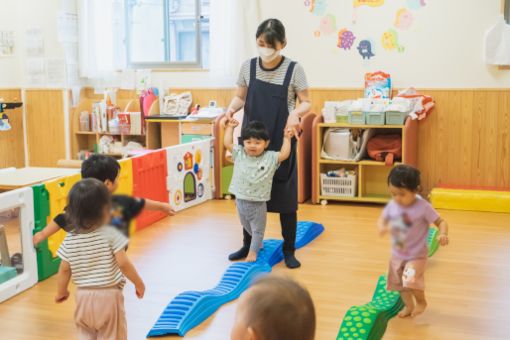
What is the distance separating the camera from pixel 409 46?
5.48m

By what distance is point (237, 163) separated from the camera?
3482 millimetres

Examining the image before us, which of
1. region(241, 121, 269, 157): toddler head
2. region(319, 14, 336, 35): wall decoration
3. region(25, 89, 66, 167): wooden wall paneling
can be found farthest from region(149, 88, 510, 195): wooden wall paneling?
region(25, 89, 66, 167): wooden wall paneling

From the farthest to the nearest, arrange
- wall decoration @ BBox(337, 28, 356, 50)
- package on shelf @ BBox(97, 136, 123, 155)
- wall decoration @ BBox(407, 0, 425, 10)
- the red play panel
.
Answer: package on shelf @ BBox(97, 136, 123, 155)
wall decoration @ BBox(337, 28, 356, 50)
wall decoration @ BBox(407, 0, 425, 10)
the red play panel

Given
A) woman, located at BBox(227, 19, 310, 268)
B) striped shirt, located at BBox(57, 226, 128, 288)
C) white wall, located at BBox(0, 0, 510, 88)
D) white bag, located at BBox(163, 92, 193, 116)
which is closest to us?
striped shirt, located at BBox(57, 226, 128, 288)

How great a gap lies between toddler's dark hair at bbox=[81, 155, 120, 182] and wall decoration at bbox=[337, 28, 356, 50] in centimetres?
452

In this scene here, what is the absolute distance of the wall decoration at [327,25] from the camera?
568 centimetres

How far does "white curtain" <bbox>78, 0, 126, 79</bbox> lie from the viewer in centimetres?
640

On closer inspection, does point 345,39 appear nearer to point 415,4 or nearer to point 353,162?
point 415,4

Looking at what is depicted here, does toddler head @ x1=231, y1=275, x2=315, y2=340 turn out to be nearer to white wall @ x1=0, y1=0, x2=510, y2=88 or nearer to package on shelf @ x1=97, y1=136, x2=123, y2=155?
white wall @ x1=0, y1=0, x2=510, y2=88

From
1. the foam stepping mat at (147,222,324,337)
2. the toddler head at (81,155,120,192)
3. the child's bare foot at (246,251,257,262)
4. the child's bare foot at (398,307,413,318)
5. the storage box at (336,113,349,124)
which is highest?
the toddler head at (81,155,120,192)

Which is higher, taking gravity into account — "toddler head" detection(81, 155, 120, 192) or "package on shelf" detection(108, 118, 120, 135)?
"toddler head" detection(81, 155, 120, 192)

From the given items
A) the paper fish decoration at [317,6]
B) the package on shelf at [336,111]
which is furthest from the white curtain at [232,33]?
the package on shelf at [336,111]

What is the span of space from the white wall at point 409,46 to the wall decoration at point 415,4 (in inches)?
1.4

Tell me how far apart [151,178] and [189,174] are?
92cm
